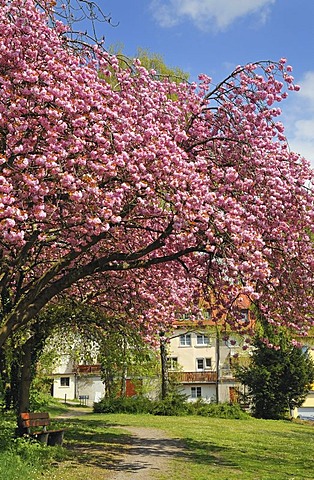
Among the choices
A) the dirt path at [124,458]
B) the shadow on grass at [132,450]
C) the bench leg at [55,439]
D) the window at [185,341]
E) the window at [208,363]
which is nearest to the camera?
the dirt path at [124,458]

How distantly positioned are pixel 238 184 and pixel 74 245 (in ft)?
11.3

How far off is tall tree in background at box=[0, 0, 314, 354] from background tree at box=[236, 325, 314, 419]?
2409cm

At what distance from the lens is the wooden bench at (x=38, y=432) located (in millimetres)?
13914

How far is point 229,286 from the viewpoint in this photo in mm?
11930

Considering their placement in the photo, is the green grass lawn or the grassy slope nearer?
the green grass lawn

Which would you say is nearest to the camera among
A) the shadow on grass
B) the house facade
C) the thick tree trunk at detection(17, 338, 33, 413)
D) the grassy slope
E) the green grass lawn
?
the green grass lawn

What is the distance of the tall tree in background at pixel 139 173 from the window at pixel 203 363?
4943 cm

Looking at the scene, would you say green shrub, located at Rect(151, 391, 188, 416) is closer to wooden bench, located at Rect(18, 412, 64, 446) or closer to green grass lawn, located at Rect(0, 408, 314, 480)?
green grass lawn, located at Rect(0, 408, 314, 480)

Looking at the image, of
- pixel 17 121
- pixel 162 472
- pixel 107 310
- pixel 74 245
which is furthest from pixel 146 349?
pixel 17 121

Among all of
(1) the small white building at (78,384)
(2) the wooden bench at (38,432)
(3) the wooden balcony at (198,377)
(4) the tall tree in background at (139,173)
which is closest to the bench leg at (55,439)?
(2) the wooden bench at (38,432)

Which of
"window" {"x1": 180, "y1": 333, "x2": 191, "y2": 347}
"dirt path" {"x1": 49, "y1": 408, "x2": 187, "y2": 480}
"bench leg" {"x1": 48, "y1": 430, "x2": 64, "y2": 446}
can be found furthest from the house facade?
"bench leg" {"x1": 48, "y1": 430, "x2": 64, "y2": 446}

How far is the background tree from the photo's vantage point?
37.2 m

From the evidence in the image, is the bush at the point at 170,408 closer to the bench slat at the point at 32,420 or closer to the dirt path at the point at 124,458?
the dirt path at the point at 124,458

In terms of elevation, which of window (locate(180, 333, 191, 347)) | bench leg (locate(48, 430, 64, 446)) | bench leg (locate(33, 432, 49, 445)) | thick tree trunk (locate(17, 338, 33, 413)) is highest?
window (locate(180, 333, 191, 347))
